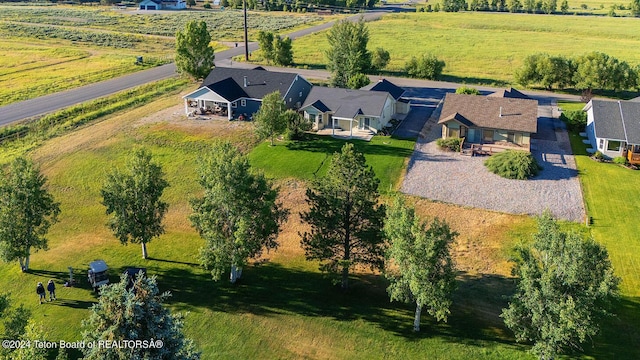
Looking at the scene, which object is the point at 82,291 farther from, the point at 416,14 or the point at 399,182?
the point at 416,14

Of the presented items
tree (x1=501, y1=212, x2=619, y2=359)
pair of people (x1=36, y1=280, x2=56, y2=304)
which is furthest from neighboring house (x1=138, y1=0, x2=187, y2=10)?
tree (x1=501, y1=212, x2=619, y2=359)

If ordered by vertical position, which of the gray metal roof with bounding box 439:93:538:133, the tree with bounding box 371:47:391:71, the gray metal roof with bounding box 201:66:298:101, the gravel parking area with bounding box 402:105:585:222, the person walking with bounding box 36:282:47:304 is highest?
the tree with bounding box 371:47:391:71

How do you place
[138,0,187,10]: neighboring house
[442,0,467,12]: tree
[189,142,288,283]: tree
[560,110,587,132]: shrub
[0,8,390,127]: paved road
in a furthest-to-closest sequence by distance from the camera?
[442,0,467,12]: tree
[138,0,187,10]: neighboring house
[0,8,390,127]: paved road
[560,110,587,132]: shrub
[189,142,288,283]: tree

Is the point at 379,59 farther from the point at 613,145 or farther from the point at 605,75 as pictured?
the point at 613,145

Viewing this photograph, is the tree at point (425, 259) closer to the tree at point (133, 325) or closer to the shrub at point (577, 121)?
the tree at point (133, 325)

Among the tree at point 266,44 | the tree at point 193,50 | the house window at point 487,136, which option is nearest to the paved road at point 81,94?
the tree at point 266,44

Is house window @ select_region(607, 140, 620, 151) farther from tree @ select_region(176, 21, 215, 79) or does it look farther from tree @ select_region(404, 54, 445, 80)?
tree @ select_region(176, 21, 215, 79)
